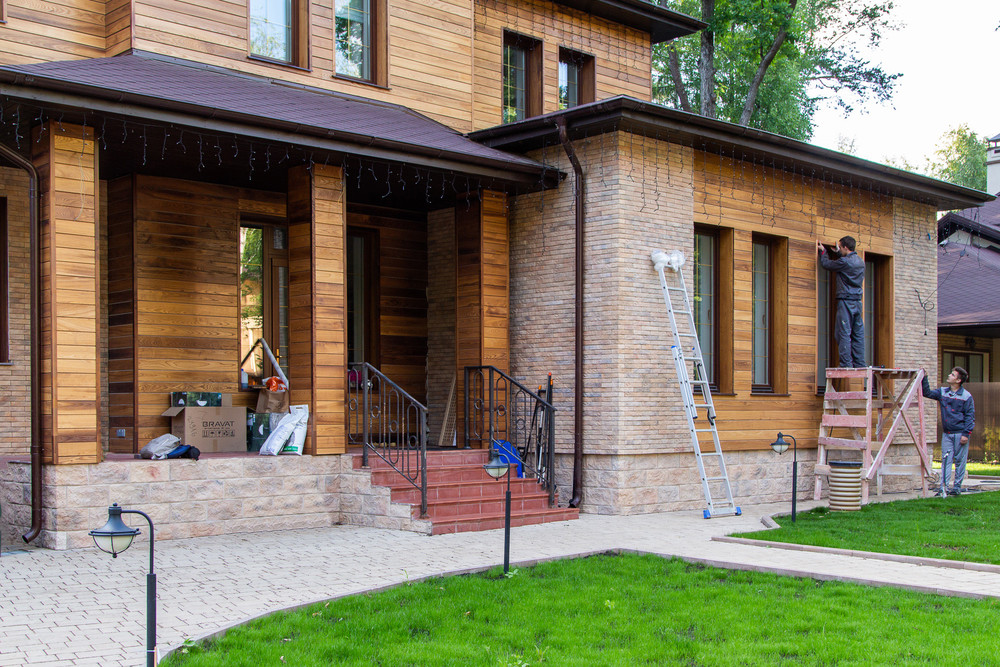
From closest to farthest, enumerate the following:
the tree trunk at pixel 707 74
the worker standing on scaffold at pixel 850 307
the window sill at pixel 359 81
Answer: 1. the window sill at pixel 359 81
2. the worker standing on scaffold at pixel 850 307
3. the tree trunk at pixel 707 74

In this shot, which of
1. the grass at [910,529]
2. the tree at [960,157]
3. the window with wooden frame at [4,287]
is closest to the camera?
the grass at [910,529]

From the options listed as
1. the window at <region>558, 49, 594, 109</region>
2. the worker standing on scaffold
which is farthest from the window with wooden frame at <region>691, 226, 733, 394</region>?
the window at <region>558, 49, 594, 109</region>

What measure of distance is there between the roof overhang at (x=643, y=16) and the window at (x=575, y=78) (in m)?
0.74

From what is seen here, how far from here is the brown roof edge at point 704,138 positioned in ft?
38.9

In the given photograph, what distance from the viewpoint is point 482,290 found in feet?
41.5

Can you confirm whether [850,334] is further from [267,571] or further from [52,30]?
[52,30]

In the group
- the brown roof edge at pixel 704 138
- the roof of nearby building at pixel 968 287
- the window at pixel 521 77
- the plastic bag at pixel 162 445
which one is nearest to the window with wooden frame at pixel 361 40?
the brown roof edge at pixel 704 138

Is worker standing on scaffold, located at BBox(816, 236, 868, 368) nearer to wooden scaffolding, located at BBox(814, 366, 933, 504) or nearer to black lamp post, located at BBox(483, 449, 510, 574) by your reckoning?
wooden scaffolding, located at BBox(814, 366, 933, 504)

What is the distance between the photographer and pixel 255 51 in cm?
1252

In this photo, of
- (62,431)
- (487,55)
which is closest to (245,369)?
(62,431)

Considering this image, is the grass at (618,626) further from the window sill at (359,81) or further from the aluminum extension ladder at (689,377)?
the window sill at (359,81)

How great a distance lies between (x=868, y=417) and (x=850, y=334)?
1418mm

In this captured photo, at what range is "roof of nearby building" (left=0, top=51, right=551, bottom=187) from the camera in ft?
29.5

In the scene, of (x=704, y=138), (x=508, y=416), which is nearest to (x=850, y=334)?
(x=704, y=138)
